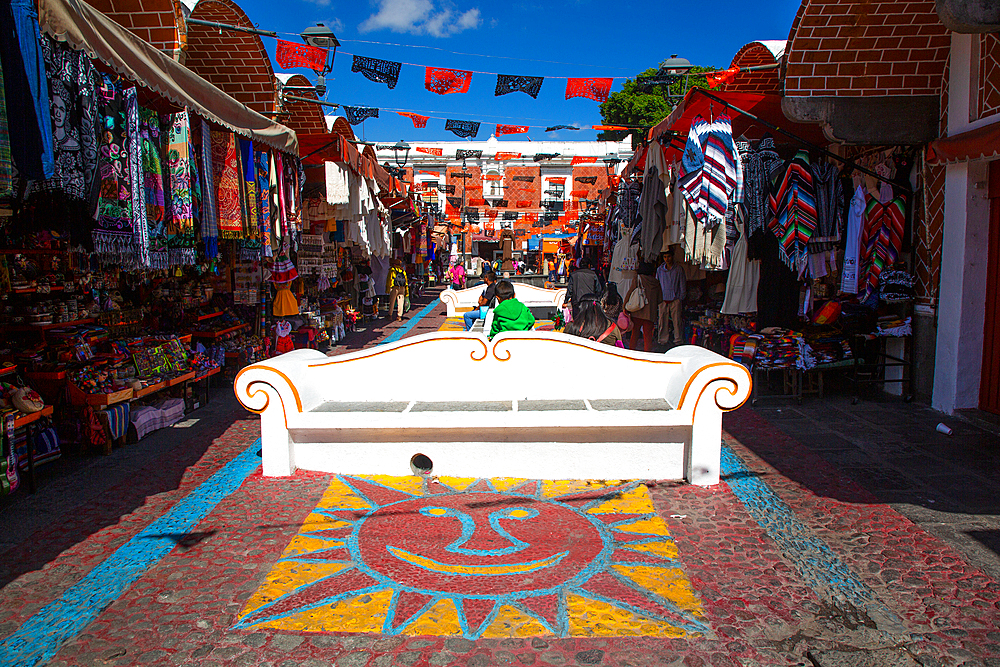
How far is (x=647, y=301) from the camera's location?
9094 millimetres

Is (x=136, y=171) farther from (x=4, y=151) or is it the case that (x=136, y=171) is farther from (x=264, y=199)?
(x=264, y=199)

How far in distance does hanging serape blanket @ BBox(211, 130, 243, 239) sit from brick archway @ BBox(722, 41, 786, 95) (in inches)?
207

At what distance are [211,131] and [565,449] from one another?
4483mm

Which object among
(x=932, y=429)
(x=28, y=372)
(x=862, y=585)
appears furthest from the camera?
(x=932, y=429)

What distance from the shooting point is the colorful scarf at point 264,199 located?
6508mm

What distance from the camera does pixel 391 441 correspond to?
14.4 feet

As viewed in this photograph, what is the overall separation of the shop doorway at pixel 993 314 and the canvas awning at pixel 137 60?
704 cm

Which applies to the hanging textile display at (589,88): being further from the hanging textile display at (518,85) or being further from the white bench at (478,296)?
the white bench at (478,296)

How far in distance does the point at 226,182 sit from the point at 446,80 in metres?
5.78

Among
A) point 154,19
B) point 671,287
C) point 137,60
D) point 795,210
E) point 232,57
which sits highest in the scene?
point 232,57

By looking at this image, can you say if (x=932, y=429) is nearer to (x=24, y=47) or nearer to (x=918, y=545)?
(x=918, y=545)

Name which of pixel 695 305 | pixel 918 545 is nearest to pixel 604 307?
pixel 695 305

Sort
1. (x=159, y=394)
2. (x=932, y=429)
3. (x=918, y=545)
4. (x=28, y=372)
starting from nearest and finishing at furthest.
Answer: (x=918, y=545) < (x=28, y=372) < (x=932, y=429) < (x=159, y=394)

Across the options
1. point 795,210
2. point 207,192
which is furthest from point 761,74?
point 207,192
